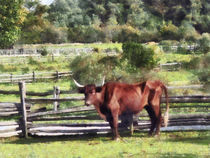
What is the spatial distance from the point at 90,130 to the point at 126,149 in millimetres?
1808

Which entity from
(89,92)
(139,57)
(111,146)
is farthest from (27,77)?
(111,146)

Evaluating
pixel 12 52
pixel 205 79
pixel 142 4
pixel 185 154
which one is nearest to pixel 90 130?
pixel 185 154

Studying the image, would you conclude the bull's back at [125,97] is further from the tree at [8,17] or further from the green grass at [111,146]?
the tree at [8,17]

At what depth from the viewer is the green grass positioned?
8.76 m

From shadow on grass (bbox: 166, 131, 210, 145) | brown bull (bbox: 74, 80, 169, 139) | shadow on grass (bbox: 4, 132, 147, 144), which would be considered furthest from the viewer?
shadow on grass (bbox: 4, 132, 147, 144)

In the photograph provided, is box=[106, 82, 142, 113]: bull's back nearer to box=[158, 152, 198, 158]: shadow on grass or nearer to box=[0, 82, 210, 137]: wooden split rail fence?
box=[0, 82, 210, 137]: wooden split rail fence

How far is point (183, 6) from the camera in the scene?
9825cm

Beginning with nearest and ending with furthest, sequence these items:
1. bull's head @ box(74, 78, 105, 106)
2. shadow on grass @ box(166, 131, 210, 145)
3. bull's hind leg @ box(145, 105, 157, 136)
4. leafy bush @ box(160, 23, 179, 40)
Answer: bull's head @ box(74, 78, 105, 106), shadow on grass @ box(166, 131, 210, 145), bull's hind leg @ box(145, 105, 157, 136), leafy bush @ box(160, 23, 179, 40)

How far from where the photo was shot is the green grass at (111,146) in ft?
28.7

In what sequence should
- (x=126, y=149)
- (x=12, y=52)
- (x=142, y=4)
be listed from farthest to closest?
(x=142, y=4) → (x=12, y=52) → (x=126, y=149)

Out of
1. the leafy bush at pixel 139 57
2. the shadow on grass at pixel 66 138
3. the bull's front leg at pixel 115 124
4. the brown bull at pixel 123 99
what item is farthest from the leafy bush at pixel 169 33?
the bull's front leg at pixel 115 124

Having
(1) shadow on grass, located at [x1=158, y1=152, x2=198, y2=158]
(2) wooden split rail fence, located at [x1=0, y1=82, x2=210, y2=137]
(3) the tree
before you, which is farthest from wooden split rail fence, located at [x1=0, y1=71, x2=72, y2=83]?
(1) shadow on grass, located at [x1=158, y1=152, x2=198, y2=158]

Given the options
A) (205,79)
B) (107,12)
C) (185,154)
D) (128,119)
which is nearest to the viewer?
(185,154)

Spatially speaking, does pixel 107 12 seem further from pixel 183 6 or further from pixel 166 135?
pixel 166 135
